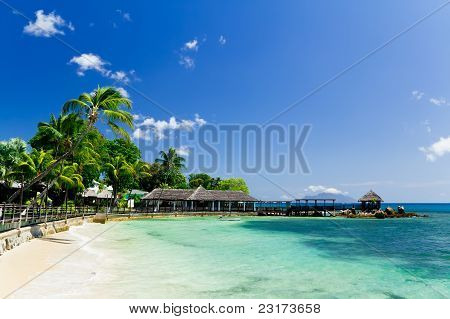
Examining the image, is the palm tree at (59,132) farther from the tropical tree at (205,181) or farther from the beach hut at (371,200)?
the beach hut at (371,200)

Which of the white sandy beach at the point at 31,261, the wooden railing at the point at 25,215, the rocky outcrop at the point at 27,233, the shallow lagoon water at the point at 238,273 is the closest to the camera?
the white sandy beach at the point at 31,261

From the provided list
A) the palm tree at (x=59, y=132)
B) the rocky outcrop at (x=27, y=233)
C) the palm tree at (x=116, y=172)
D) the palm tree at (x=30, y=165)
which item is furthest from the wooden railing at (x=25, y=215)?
the palm tree at (x=116, y=172)

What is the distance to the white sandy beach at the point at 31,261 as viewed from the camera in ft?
22.4

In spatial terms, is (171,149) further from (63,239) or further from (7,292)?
(7,292)

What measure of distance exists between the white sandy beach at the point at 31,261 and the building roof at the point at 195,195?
26056 mm

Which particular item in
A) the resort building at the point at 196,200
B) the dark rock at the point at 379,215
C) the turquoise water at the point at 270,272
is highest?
the resort building at the point at 196,200

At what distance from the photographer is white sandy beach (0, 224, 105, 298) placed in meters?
6.83

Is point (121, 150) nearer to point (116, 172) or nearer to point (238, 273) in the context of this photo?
point (116, 172)

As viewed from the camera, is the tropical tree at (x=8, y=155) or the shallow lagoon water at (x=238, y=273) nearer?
the shallow lagoon water at (x=238, y=273)

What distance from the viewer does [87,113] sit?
14.9 meters

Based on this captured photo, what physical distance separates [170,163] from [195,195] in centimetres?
1156
